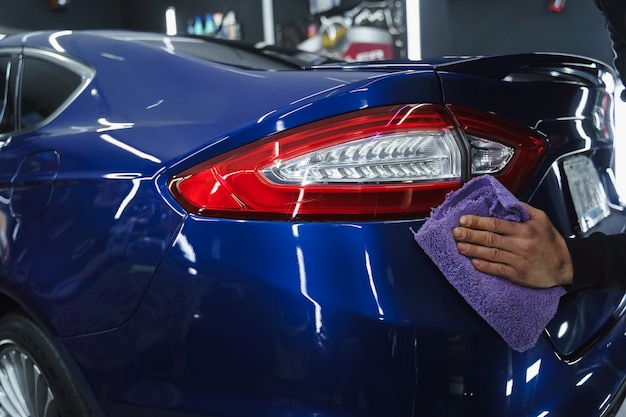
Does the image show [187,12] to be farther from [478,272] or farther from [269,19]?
[478,272]

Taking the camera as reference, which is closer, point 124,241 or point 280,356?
point 280,356

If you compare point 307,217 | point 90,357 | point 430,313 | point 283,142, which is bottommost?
point 90,357

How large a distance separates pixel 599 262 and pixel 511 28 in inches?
167

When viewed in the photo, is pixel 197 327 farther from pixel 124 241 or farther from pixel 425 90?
pixel 425 90

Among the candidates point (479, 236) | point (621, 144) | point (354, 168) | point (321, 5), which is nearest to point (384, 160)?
point (354, 168)

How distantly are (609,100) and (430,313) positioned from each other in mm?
845

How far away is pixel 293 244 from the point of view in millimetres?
844

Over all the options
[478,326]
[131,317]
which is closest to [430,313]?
[478,326]

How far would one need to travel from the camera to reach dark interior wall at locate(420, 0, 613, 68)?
4328 mm

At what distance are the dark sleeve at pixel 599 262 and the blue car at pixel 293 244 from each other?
0.16 feet

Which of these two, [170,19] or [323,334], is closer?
[323,334]

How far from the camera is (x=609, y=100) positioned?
1387 millimetres

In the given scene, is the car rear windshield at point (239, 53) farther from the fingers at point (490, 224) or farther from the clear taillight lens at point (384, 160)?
the fingers at point (490, 224)

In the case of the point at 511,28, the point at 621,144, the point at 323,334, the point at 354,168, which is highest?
the point at 511,28
